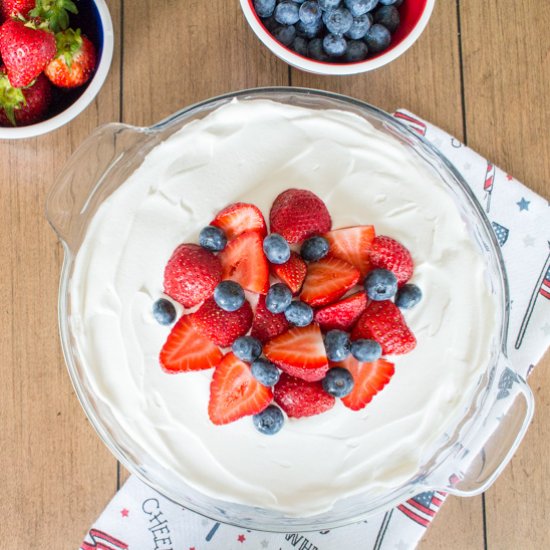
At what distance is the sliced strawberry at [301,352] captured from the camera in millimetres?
1321

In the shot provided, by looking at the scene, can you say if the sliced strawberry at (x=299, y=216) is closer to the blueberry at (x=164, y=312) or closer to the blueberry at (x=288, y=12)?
the blueberry at (x=164, y=312)

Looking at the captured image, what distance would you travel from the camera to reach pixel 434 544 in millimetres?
1651

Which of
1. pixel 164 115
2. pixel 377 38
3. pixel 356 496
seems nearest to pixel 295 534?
pixel 356 496

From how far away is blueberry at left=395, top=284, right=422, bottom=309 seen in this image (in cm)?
137

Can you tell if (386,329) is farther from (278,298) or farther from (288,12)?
(288,12)

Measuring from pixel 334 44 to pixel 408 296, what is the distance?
1.91 ft

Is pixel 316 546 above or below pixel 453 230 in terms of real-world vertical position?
below

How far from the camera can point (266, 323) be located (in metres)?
1.36

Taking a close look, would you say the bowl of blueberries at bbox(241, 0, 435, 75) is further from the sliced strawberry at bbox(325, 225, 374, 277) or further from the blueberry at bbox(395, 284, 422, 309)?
the blueberry at bbox(395, 284, 422, 309)

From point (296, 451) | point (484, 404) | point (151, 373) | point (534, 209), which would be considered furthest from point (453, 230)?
point (151, 373)

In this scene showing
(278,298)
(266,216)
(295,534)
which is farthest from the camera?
(295,534)

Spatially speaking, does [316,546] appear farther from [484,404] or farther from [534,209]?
[534,209]

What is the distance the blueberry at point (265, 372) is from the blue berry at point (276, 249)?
20cm

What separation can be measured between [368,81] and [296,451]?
91 centimetres
